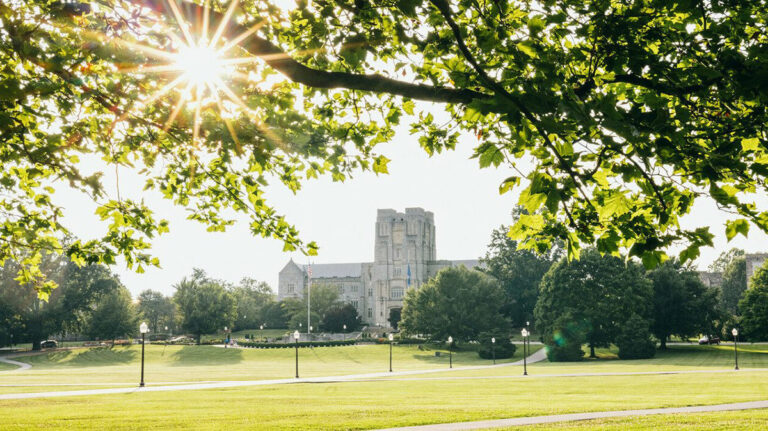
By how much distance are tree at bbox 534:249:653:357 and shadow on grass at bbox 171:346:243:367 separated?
31.8 meters

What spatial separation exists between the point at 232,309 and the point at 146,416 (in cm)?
7207

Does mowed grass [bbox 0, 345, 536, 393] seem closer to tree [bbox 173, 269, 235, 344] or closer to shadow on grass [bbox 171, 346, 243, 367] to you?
shadow on grass [bbox 171, 346, 243, 367]

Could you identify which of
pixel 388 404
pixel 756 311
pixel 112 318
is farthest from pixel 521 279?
pixel 388 404

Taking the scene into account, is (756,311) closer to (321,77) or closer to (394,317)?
(321,77)

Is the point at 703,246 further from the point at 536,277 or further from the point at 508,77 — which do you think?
the point at 536,277

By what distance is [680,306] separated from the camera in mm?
62000

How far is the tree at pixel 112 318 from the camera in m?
75.9

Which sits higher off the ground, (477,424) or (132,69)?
(132,69)

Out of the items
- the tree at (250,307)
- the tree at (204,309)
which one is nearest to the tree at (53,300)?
the tree at (204,309)

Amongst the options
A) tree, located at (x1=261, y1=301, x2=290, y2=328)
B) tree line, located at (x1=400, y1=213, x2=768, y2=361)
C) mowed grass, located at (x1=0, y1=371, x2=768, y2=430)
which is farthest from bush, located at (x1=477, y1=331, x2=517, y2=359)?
tree, located at (x1=261, y1=301, x2=290, y2=328)

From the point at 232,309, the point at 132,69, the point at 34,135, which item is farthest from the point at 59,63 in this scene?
the point at 232,309

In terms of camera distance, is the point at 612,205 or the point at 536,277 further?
the point at 536,277

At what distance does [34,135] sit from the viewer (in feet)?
32.8

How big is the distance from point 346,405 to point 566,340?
40318 mm
